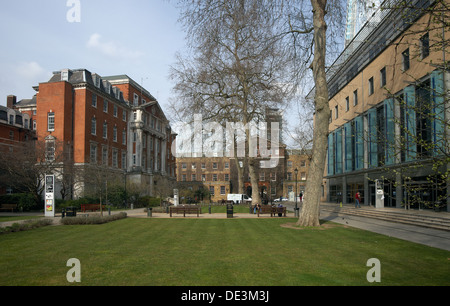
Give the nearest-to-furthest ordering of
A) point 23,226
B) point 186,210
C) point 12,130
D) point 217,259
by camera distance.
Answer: point 217,259, point 23,226, point 186,210, point 12,130

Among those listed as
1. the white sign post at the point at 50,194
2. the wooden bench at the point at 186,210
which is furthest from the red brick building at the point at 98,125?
the wooden bench at the point at 186,210

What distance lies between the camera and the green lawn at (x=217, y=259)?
7055 mm

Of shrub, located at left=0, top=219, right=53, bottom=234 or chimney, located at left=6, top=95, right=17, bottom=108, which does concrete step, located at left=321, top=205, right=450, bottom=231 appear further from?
chimney, located at left=6, top=95, right=17, bottom=108

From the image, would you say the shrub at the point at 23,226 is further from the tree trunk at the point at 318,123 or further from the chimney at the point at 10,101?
the chimney at the point at 10,101

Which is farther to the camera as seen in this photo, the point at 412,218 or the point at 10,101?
the point at 10,101

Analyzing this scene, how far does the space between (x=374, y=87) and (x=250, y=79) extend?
503 inches

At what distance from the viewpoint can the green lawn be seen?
7.05 m

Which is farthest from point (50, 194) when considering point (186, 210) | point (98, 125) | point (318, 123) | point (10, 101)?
point (10, 101)

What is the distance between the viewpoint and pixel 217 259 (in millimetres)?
8953

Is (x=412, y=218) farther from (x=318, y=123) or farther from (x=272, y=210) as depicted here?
(x=318, y=123)

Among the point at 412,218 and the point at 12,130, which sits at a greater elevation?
the point at 12,130

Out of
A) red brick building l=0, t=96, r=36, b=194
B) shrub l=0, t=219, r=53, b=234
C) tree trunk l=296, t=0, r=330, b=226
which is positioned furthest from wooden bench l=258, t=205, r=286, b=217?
red brick building l=0, t=96, r=36, b=194
